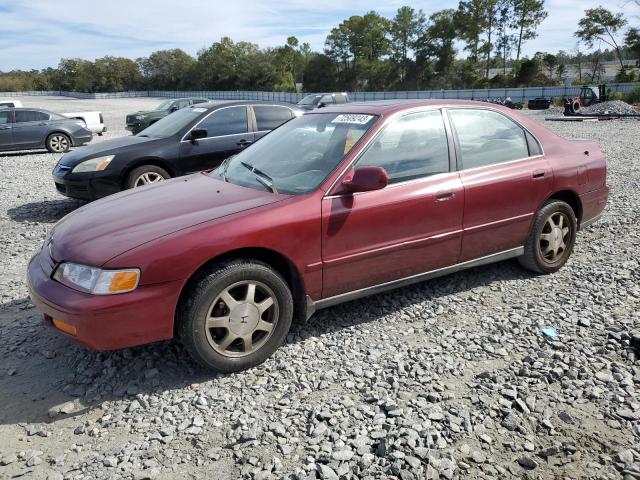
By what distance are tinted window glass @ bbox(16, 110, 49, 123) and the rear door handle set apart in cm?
1489

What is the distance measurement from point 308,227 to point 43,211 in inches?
240

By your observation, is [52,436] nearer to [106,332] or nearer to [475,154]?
[106,332]

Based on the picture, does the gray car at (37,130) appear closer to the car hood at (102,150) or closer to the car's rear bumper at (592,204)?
the car hood at (102,150)

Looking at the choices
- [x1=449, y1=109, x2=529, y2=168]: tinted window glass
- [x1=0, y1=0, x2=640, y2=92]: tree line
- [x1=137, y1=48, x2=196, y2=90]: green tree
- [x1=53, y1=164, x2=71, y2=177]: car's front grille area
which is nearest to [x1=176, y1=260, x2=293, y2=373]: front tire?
[x1=449, y1=109, x2=529, y2=168]: tinted window glass

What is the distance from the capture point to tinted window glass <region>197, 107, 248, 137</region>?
25.6ft

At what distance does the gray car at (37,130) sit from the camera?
14.6 metres

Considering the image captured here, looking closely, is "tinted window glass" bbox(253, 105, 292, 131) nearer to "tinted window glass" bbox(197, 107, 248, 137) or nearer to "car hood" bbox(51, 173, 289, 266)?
"tinted window glass" bbox(197, 107, 248, 137)

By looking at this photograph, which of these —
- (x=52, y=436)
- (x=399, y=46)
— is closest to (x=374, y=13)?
(x=399, y=46)

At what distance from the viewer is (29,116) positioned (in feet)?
49.2

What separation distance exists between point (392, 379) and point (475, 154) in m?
2.02

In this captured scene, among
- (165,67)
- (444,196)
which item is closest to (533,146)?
(444,196)

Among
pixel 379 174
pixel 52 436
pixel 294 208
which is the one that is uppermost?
pixel 379 174

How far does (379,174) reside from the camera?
331 cm

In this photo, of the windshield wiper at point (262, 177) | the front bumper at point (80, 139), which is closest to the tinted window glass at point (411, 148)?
the windshield wiper at point (262, 177)
